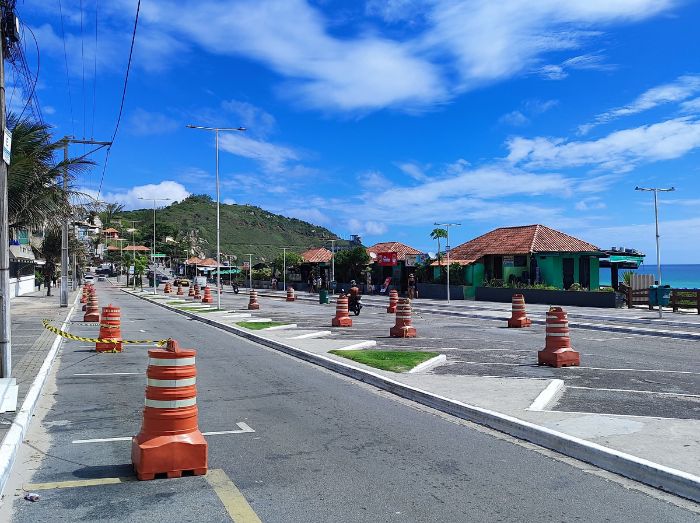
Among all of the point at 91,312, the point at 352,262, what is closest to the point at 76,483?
the point at 91,312

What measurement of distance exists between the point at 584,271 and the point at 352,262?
2270 cm

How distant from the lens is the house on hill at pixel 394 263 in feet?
178

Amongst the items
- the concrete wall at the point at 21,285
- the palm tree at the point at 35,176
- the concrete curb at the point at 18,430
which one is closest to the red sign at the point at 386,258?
the concrete wall at the point at 21,285

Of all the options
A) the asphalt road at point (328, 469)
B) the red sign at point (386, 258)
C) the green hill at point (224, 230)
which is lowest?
the asphalt road at point (328, 469)

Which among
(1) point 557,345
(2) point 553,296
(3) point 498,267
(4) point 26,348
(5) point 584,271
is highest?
(3) point 498,267

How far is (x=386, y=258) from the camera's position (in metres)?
55.4

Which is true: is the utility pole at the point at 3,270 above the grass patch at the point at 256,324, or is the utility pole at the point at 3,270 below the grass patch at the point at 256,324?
above

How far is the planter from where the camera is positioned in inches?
1388

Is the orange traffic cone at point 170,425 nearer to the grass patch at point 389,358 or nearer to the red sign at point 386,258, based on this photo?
the grass patch at point 389,358

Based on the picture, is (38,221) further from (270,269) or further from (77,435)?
(270,269)

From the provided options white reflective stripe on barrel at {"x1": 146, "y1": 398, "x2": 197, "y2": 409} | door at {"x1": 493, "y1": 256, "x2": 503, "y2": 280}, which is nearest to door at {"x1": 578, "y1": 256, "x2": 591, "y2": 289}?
door at {"x1": 493, "y1": 256, "x2": 503, "y2": 280}

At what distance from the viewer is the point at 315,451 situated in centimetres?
716

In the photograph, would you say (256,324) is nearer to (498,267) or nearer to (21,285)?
(498,267)

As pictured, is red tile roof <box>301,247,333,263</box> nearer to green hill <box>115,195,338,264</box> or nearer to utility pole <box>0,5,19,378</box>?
utility pole <box>0,5,19,378</box>
